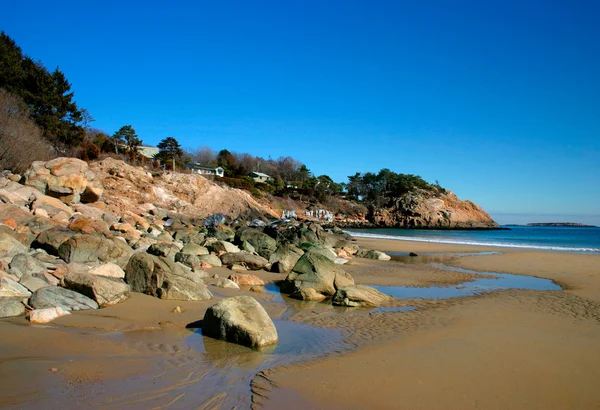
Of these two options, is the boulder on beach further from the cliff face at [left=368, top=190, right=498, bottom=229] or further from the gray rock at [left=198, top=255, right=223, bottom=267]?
the cliff face at [left=368, top=190, right=498, bottom=229]

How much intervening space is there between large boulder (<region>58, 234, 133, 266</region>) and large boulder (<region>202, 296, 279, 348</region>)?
5.27 metres

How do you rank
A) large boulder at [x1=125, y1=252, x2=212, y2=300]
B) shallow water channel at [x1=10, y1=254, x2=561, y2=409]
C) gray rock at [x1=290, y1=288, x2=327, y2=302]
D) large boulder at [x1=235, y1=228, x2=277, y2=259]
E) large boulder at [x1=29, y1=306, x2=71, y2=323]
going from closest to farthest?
shallow water channel at [x1=10, y1=254, x2=561, y2=409], large boulder at [x1=29, y1=306, x2=71, y2=323], large boulder at [x1=125, y1=252, x2=212, y2=300], gray rock at [x1=290, y1=288, x2=327, y2=302], large boulder at [x1=235, y1=228, x2=277, y2=259]

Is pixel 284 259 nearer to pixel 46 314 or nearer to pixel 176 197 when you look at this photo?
pixel 46 314

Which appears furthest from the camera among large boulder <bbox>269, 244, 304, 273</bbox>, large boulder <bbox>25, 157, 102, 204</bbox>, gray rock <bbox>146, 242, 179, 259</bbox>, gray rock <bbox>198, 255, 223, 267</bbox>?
large boulder <bbox>25, 157, 102, 204</bbox>

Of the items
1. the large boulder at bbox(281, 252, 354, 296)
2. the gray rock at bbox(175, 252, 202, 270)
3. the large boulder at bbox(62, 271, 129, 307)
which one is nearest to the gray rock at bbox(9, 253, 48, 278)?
the large boulder at bbox(62, 271, 129, 307)

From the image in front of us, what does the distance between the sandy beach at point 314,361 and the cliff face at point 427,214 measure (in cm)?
8684

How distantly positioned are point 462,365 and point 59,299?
7.24m

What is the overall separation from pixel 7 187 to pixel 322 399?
18576 millimetres

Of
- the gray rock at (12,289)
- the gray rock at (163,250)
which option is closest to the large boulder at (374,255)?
the gray rock at (163,250)

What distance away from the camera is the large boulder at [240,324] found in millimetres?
6508

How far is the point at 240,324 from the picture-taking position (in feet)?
21.5

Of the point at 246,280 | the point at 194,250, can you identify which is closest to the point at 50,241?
the point at 246,280

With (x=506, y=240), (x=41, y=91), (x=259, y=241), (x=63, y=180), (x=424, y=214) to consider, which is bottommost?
(x=506, y=240)

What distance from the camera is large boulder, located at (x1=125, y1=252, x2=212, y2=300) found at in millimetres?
8938
